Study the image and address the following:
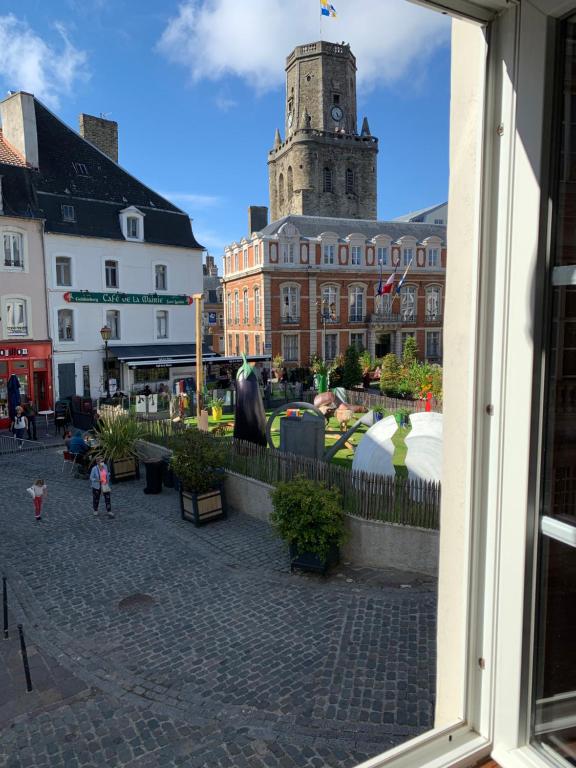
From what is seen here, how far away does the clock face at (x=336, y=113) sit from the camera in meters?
59.8

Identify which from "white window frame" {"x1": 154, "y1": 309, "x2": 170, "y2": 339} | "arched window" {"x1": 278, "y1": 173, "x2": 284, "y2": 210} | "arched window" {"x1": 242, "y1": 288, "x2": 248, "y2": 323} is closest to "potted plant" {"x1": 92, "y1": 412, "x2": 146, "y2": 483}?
"white window frame" {"x1": 154, "y1": 309, "x2": 170, "y2": 339}

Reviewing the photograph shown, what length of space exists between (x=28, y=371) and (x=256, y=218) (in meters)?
37.2

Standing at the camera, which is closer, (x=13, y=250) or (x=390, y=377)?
(x=13, y=250)

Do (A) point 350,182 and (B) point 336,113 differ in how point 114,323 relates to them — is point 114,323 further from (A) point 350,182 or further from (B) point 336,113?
(B) point 336,113

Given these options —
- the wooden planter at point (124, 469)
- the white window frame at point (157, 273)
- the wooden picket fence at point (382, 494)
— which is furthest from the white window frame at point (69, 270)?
the wooden picket fence at point (382, 494)

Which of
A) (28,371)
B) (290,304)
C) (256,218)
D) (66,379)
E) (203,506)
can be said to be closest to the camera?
(203,506)

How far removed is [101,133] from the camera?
111 feet

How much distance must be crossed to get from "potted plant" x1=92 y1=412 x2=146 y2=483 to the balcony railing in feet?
98.2

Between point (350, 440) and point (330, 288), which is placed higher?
point (330, 288)

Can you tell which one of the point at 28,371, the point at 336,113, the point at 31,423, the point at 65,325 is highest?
the point at 336,113

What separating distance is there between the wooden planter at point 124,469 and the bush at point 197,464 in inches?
133

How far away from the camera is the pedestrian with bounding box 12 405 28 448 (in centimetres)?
1980

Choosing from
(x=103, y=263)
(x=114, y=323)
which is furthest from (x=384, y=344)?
(x=103, y=263)

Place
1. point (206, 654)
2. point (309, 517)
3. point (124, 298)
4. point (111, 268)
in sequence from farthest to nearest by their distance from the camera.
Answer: point (124, 298) → point (111, 268) → point (309, 517) → point (206, 654)
